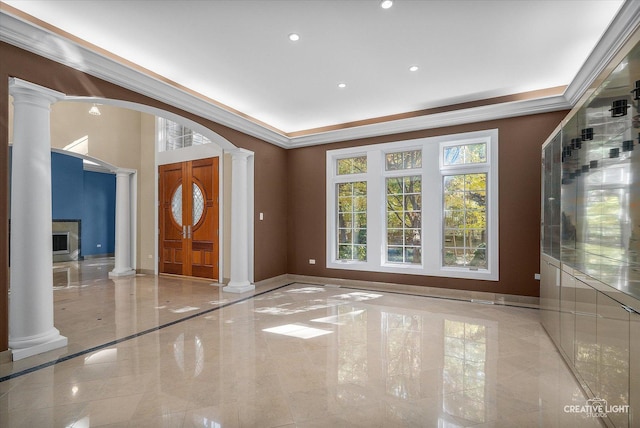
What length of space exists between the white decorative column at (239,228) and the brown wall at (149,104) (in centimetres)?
29

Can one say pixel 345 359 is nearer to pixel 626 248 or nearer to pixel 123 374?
pixel 123 374

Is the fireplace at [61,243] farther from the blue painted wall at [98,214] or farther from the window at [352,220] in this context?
the window at [352,220]

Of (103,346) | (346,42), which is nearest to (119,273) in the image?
(103,346)

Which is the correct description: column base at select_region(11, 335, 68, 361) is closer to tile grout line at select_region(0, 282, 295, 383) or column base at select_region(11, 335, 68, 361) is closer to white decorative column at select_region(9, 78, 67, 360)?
white decorative column at select_region(9, 78, 67, 360)

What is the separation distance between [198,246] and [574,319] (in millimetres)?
5975

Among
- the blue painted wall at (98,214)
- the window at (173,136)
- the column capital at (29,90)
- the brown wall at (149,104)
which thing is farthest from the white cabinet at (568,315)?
the blue painted wall at (98,214)

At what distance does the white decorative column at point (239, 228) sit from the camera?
17.3 ft

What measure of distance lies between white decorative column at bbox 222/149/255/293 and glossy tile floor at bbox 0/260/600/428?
39.2 inches

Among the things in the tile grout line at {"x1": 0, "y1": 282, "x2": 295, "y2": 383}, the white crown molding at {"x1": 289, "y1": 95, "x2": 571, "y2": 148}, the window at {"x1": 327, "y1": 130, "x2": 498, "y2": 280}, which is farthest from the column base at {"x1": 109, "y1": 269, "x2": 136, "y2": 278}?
the white crown molding at {"x1": 289, "y1": 95, "x2": 571, "y2": 148}

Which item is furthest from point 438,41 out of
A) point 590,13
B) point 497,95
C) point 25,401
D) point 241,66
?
point 25,401

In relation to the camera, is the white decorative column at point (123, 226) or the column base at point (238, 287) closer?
the column base at point (238, 287)

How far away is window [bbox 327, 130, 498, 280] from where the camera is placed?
4.84 metres

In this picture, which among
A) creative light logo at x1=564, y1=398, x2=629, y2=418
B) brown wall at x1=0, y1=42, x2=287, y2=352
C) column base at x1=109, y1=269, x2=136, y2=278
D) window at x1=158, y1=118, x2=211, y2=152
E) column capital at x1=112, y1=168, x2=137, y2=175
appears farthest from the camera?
column capital at x1=112, y1=168, x2=137, y2=175

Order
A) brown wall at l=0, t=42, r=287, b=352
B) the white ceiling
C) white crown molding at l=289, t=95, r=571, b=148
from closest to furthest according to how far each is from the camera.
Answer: brown wall at l=0, t=42, r=287, b=352 → the white ceiling → white crown molding at l=289, t=95, r=571, b=148
